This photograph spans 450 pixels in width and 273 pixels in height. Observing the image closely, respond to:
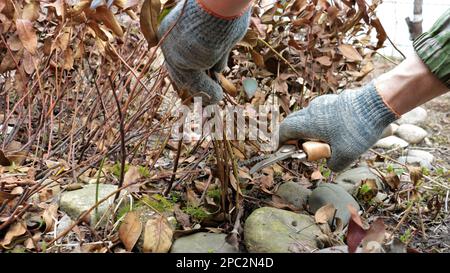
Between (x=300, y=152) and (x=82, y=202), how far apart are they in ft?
2.02

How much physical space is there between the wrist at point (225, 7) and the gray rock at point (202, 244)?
0.56 metres

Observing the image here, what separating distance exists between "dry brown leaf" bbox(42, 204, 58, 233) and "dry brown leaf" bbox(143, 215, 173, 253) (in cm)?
24

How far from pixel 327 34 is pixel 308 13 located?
150mm

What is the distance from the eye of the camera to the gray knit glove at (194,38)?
1233 millimetres

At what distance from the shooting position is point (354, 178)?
2008 millimetres

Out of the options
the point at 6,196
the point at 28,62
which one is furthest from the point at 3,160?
the point at 28,62

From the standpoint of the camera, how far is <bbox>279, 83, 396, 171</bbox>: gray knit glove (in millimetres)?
1426

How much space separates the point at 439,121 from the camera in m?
3.36

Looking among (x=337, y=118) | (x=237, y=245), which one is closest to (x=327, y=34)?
(x=337, y=118)

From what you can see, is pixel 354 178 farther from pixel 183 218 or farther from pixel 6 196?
pixel 6 196

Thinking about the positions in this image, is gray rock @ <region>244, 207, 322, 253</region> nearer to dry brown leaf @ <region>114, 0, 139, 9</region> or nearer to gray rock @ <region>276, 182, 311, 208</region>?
gray rock @ <region>276, 182, 311, 208</region>
